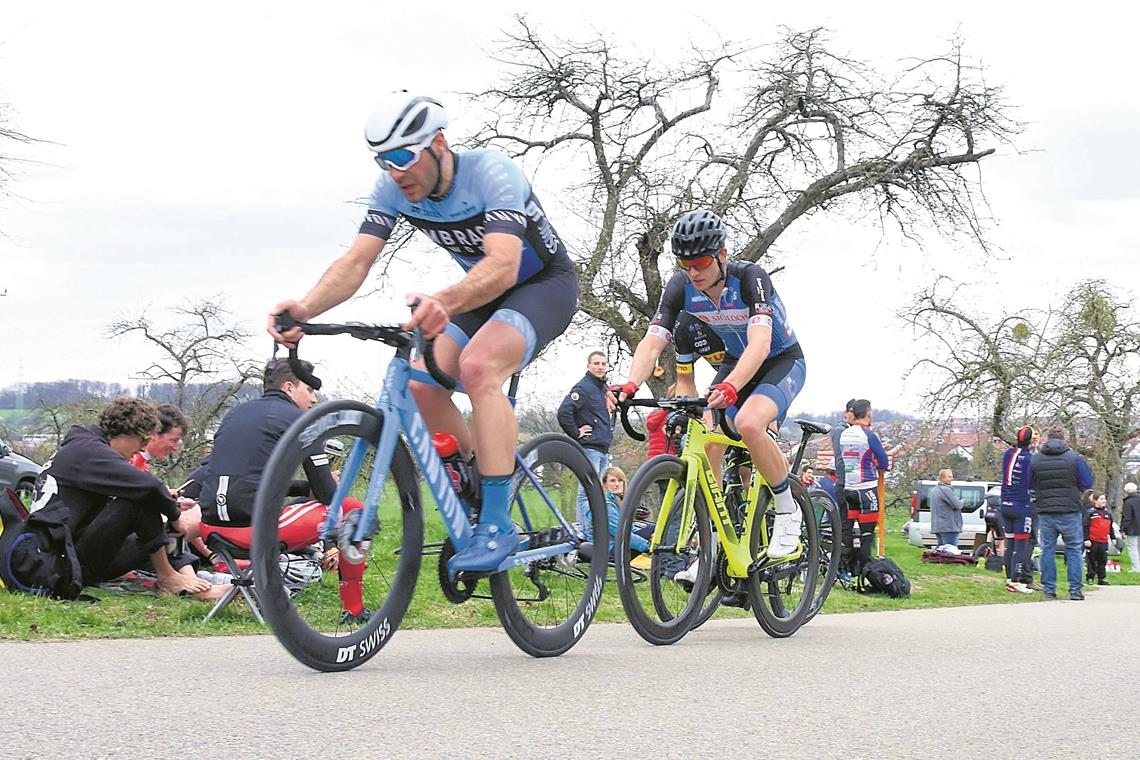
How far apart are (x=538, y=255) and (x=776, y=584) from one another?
337cm

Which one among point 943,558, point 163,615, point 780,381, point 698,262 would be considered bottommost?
point 943,558

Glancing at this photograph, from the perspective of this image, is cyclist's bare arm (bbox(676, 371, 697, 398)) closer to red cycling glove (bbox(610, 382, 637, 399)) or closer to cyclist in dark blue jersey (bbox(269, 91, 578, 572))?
red cycling glove (bbox(610, 382, 637, 399))

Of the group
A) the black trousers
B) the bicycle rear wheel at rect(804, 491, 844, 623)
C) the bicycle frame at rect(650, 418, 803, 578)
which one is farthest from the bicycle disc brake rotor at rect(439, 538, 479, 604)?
the bicycle rear wheel at rect(804, 491, 844, 623)

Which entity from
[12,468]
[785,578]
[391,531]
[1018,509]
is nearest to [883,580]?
[1018,509]

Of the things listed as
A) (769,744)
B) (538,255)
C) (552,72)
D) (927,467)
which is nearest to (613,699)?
(769,744)

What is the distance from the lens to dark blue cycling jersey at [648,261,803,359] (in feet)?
24.2

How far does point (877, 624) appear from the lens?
9617mm

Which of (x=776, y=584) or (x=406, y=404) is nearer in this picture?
(x=406, y=404)

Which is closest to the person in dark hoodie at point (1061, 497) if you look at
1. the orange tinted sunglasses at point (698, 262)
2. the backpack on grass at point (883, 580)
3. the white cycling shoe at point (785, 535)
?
the backpack on grass at point (883, 580)

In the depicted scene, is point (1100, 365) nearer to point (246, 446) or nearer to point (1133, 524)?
point (1133, 524)

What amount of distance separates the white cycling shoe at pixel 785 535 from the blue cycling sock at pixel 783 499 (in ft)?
0.10

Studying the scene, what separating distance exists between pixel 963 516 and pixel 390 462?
109 ft

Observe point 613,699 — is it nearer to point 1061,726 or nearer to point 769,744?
point 769,744

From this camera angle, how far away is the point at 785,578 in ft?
26.7
